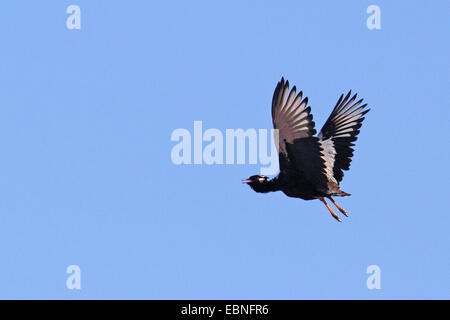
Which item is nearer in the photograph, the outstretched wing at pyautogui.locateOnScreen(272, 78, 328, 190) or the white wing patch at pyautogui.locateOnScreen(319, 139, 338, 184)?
the outstretched wing at pyautogui.locateOnScreen(272, 78, 328, 190)

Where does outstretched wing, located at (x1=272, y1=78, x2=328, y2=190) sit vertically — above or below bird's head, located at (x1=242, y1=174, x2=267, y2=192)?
above

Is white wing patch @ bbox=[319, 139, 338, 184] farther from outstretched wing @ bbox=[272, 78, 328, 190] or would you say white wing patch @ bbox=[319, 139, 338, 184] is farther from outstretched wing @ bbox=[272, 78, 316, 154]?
outstretched wing @ bbox=[272, 78, 316, 154]

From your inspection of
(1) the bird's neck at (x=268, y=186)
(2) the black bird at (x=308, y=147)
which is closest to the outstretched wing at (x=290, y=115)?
(2) the black bird at (x=308, y=147)

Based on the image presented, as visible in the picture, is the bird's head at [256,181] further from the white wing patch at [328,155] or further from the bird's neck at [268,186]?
the white wing patch at [328,155]

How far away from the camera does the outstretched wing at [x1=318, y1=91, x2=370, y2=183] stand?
30.4 meters

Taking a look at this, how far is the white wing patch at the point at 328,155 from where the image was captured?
2859 cm

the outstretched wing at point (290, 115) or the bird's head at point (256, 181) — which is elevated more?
the outstretched wing at point (290, 115)

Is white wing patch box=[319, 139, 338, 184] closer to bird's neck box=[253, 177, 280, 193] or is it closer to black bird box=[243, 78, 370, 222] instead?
black bird box=[243, 78, 370, 222]

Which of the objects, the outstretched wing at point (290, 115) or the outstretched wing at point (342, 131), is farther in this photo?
the outstretched wing at point (342, 131)

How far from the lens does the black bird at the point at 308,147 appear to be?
2725 centimetres

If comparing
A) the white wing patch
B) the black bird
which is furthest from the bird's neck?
the white wing patch
